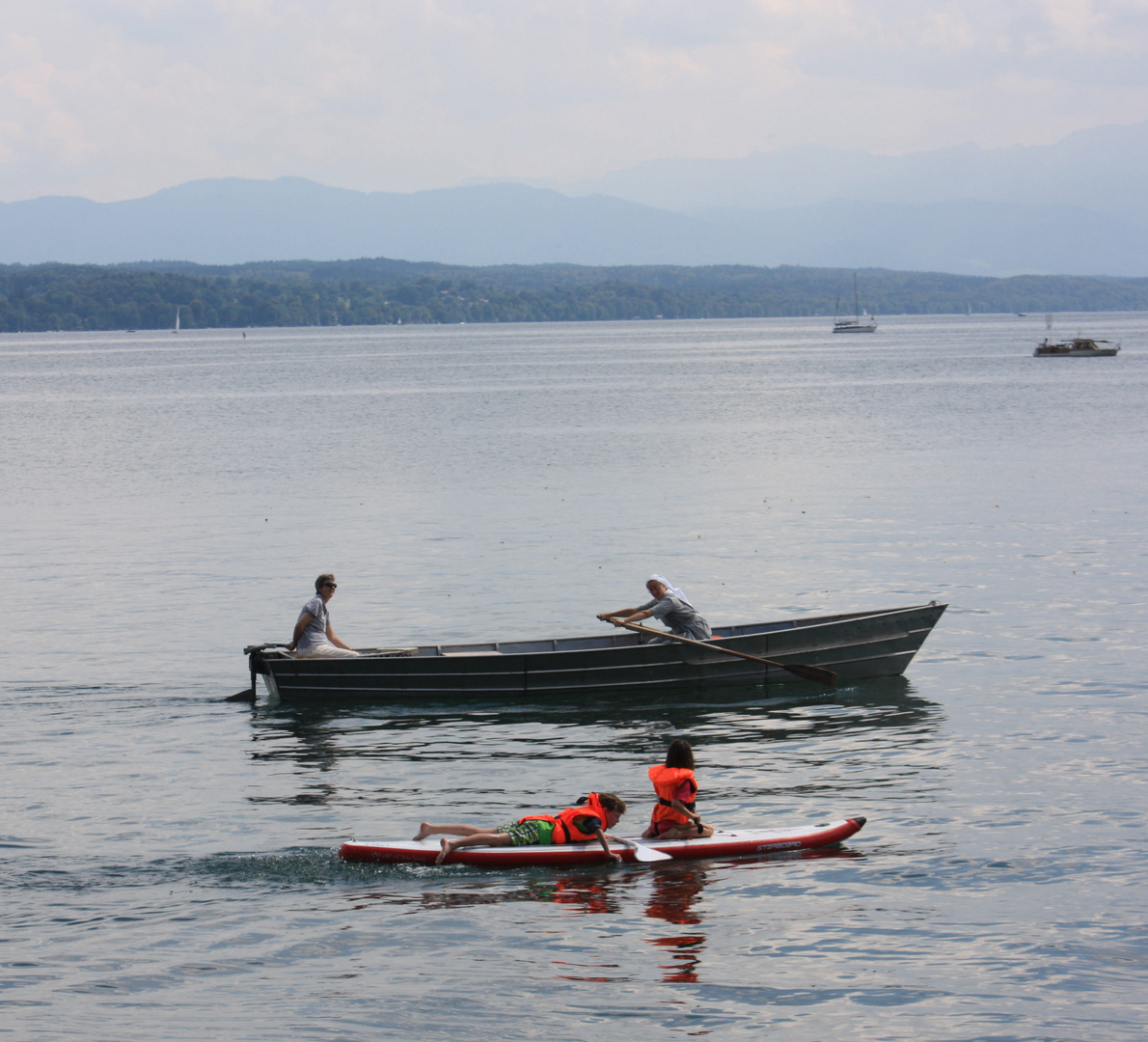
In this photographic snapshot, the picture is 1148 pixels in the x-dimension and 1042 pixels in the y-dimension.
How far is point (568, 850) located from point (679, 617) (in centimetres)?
745

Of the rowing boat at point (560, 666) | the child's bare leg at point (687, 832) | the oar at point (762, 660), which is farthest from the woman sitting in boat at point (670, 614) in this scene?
the child's bare leg at point (687, 832)

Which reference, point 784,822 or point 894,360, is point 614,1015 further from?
point 894,360

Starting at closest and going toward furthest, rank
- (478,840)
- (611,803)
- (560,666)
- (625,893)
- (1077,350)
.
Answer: (625,893), (611,803), (478,840), (560,666), (1077,350)

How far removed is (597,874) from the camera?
1449 cm

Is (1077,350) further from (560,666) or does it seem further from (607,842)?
(607,842)

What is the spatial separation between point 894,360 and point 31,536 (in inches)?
4869

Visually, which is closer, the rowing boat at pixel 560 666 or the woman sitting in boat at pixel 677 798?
the woman sitting in boat at pixel 677 798

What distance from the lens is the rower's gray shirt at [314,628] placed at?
21.6 metres

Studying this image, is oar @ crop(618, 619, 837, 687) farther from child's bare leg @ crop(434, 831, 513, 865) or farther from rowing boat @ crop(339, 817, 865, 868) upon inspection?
child's bare leg @ crop(434, 831, 513, 865)

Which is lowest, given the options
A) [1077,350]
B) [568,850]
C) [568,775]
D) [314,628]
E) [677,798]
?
[568,775]

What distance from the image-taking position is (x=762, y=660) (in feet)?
71.6

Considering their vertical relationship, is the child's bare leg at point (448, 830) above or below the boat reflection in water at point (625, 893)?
above

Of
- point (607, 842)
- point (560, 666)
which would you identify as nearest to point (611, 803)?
point (607, 842)

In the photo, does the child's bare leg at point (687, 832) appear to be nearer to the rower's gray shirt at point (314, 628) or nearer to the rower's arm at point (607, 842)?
the rower's arm at point (607, 842)
